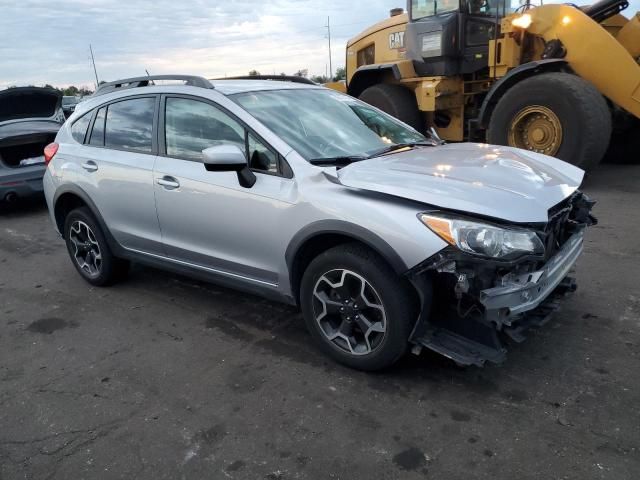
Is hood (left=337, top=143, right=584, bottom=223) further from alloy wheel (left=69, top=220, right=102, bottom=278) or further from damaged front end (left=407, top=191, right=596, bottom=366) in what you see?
alloy wheel (left=69, top=220, right=102, bottom=278)

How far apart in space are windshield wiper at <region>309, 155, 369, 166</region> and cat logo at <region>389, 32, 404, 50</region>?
24.3 feet

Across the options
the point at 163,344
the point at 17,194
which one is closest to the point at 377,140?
the point at 163,344

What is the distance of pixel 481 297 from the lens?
2.66m

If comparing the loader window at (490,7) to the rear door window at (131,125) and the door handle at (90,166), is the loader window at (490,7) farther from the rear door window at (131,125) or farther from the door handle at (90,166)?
the door handle at (90,166)

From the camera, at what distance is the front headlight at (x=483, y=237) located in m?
2.67

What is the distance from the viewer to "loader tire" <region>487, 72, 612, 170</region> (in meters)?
6.79

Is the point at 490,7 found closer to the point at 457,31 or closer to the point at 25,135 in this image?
the point at 457,31

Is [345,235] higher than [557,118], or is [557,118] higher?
[557,118]

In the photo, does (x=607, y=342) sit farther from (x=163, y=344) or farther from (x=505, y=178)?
(x=163, y=344)

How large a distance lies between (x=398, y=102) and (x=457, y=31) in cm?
151

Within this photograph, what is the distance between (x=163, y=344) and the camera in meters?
3.77

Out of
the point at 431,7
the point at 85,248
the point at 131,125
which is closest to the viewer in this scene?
the point at 131,125

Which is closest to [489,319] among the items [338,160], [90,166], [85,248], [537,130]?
[338,160]

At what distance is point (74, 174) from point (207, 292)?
1.59 m
